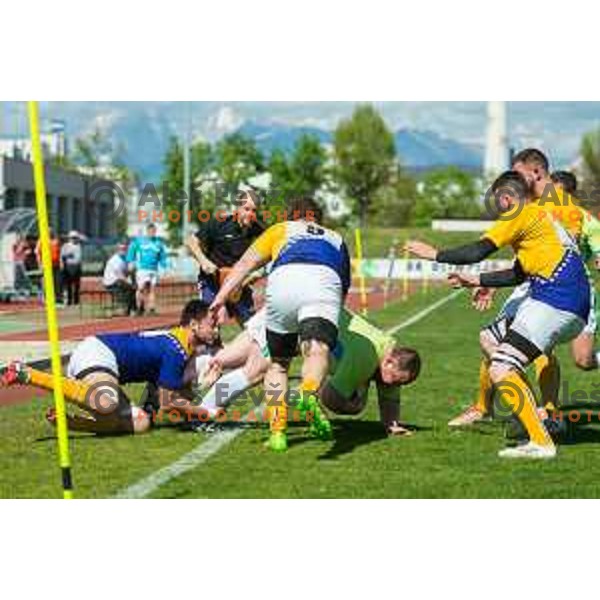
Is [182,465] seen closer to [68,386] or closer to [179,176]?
[68,386]

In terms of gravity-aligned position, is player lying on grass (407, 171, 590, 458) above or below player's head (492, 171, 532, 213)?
below

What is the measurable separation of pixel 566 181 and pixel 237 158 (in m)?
72.4

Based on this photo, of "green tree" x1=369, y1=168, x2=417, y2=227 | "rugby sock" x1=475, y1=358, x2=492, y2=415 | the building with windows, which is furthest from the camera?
"green tree" x1=369, y1=168, x2=417, y2=227

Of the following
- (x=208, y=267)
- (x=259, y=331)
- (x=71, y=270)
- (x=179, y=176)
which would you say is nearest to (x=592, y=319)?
(x=259, y=331)

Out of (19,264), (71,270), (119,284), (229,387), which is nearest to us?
(229,387)

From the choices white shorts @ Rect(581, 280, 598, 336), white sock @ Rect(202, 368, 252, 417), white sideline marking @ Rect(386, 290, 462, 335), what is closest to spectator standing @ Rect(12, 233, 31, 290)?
white sideline marking @ Rect(386, 290, 462, 335)

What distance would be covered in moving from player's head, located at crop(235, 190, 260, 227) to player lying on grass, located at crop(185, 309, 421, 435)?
9.62ft

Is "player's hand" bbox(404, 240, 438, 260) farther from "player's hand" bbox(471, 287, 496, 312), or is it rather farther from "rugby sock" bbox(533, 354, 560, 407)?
"rugby sock" bbox(533, 354, 560, 407)

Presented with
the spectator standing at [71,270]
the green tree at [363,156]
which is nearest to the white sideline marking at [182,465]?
the spectator standing at [71,270]

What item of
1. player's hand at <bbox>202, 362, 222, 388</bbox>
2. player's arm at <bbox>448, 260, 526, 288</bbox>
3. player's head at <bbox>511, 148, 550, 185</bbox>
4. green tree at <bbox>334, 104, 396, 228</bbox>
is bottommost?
green tree at <bbox>334, 104, 396, 228</bbox>

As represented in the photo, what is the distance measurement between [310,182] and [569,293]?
283 ft

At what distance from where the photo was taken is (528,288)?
9875mm

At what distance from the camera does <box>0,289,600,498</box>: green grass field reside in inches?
307
